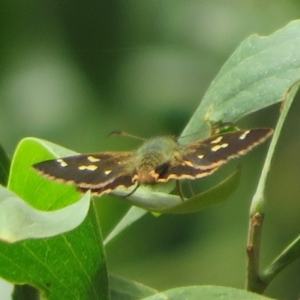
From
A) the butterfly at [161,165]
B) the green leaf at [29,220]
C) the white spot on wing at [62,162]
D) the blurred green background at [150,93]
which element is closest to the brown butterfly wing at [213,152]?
the butterfly at [161,165]

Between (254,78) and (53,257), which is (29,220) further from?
(254,78)

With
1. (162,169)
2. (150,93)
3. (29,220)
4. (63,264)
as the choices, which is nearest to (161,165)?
(162,169)

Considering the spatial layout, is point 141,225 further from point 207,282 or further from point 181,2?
point 181,2

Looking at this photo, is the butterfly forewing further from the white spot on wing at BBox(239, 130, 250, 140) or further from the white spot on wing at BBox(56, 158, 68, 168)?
the white spot on wing at BBox(239, 130, 250, 140)

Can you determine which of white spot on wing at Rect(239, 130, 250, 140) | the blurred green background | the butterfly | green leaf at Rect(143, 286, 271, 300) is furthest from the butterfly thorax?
the blurred green background

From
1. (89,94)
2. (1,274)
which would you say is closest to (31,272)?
(1,274)

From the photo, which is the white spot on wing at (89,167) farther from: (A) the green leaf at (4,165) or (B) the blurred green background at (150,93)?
(B) the blurred green background at (150,93)

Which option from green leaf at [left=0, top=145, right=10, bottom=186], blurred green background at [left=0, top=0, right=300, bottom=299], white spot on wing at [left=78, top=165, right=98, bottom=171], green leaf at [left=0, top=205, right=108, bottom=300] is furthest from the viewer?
blurred green background at [left=0, top=0, right=300, bottom=299]
